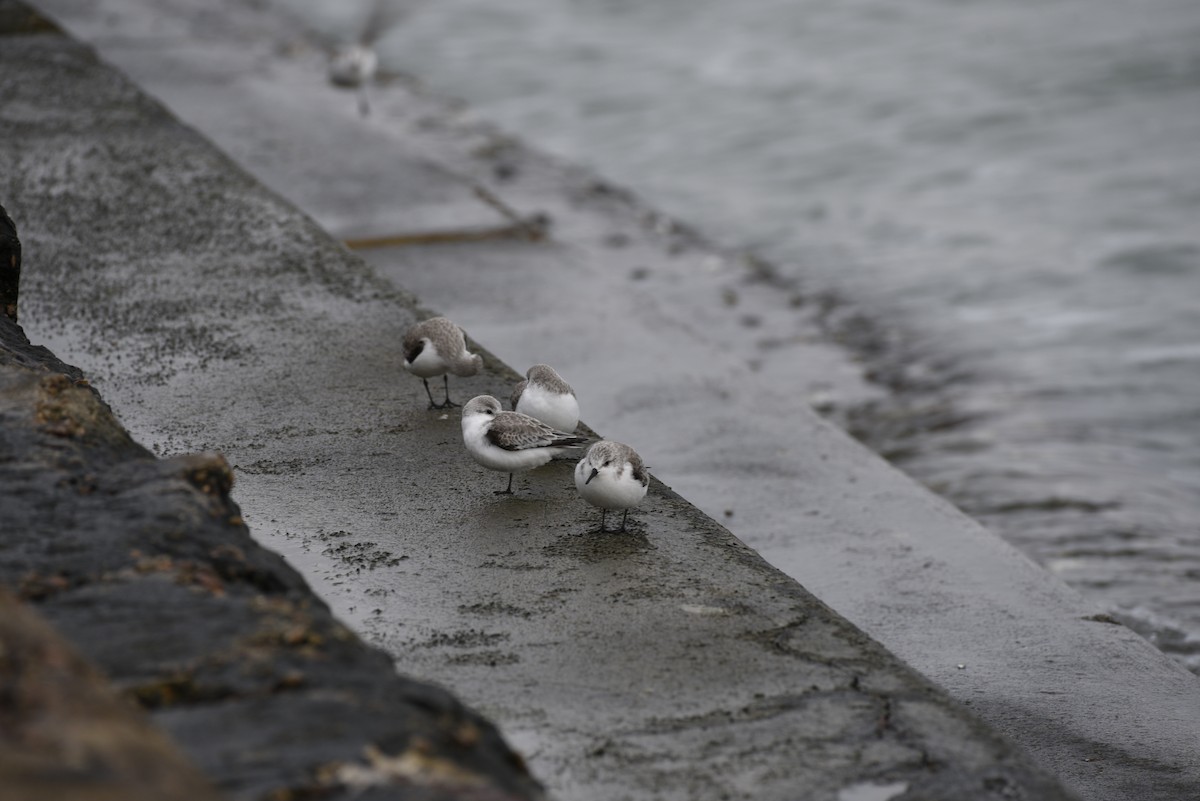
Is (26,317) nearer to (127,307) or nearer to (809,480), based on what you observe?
(127,307)

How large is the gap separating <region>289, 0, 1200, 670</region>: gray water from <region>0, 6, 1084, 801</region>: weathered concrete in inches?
105

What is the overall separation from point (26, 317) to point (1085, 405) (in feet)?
19.8

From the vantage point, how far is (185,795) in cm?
176

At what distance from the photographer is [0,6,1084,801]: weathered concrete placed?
277cm

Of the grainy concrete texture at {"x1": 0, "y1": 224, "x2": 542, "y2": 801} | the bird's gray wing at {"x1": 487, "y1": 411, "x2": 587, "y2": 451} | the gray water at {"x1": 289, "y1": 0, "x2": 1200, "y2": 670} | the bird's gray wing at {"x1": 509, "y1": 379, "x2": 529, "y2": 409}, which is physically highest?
the grainy concrete texture at {"x1": 0, "y1": 224, "x2": 542, "y2": 801}

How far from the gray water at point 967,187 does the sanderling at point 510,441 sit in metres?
2.68

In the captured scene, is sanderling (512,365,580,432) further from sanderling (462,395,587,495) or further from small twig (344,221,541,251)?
small twig (344,221,541,251)

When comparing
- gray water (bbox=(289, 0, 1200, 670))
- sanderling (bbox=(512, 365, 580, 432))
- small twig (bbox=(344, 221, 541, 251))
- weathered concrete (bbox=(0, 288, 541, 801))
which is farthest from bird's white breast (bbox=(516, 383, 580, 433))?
small twig (bbox=(344, 221, 541, 251))

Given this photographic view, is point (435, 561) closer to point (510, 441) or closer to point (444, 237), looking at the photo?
point (510, 441)

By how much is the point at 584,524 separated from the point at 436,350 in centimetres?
104

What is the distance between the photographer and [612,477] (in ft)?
12.4

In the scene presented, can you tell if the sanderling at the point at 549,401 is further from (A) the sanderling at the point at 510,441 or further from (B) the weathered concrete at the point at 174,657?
(B) the weathered concrete at the point at 174,657

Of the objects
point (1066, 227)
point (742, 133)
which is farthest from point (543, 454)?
point (742, 133)

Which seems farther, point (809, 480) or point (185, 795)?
Result: point (809, 480)
